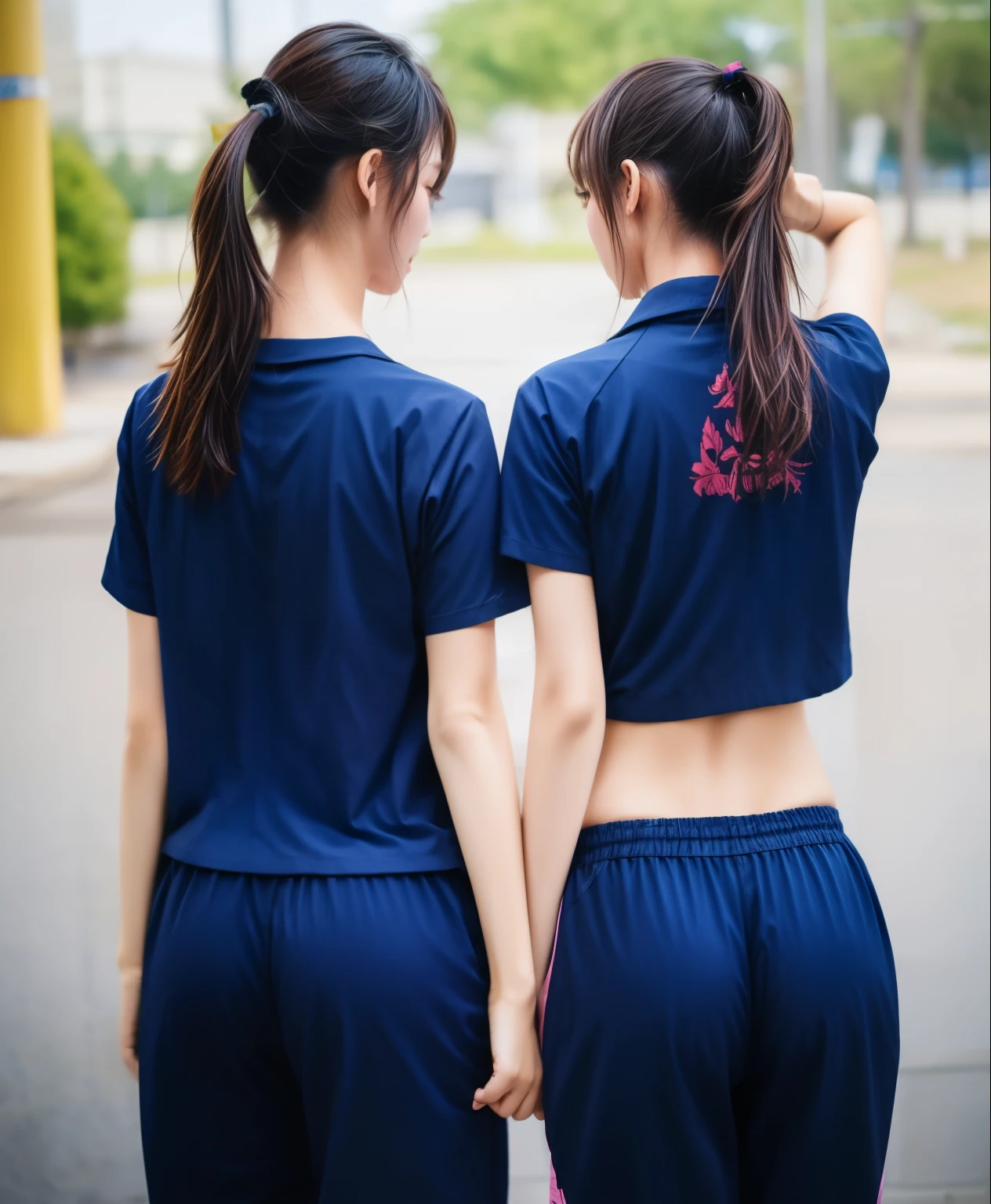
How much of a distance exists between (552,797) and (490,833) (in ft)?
0.24

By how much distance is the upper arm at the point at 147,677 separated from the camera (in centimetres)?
123

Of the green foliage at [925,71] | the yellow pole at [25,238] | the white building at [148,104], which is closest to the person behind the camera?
the yellow pole at [25,238]

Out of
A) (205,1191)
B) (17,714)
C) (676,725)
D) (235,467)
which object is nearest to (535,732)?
(676,725)

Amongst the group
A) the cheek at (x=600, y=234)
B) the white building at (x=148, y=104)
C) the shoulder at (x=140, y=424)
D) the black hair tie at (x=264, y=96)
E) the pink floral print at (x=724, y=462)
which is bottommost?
the pink floral print at (x=724, y=462)

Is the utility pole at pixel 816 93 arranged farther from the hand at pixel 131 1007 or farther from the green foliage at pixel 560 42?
the hand at pixel 131 1007

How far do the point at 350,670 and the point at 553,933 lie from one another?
0.33m

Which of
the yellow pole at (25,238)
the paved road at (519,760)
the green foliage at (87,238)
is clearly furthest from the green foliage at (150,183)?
the paved road at (519,760)

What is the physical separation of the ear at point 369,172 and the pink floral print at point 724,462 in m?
0.37

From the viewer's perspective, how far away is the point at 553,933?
1.18 m

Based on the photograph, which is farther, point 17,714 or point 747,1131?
point 17,714

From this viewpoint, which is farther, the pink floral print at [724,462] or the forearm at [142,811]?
the forearm at [142,811]

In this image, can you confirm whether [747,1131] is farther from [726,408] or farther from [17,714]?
[17,714]

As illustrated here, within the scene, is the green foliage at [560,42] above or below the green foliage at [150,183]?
above

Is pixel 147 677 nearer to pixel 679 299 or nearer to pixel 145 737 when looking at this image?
pixel 145 737
